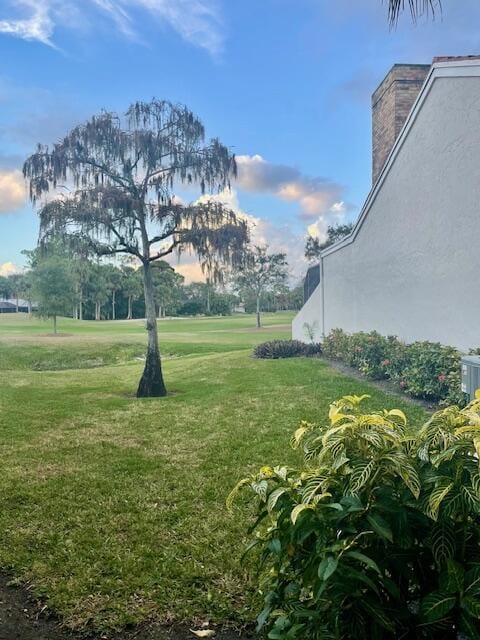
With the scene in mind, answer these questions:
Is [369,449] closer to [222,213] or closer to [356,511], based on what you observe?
[356,511]

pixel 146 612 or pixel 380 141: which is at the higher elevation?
pixel 380 141

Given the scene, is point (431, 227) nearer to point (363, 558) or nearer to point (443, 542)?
point (443, 542)

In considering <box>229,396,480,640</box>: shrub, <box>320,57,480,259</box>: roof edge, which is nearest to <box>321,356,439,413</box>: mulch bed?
<box>320,57,480,259</box>: roof edge

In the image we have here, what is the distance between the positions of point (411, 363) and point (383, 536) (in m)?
6.43

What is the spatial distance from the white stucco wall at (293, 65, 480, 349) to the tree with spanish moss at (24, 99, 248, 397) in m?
2.93

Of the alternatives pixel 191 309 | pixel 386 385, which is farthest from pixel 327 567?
pixel 191 309

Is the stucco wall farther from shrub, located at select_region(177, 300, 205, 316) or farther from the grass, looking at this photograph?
shrub, located at select_region(177, 300, 205, 316)

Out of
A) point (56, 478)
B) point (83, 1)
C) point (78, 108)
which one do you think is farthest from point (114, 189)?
point (56, 478)

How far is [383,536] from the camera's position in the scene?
1.10m

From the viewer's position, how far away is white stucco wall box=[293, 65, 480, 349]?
19.9ft

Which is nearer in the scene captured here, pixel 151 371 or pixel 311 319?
pixel 151 371

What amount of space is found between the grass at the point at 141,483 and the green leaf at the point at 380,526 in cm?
125

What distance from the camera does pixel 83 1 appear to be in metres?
6.93

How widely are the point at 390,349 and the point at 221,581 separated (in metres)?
6.33
